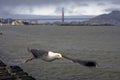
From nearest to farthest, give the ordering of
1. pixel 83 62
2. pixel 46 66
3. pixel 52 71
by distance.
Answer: pixel 83 62 → pixel 52 71 → pixel 46 66

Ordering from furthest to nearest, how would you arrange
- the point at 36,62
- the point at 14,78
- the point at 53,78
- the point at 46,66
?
the point at 36,62 → the point at 46,66 → the point at 53,78 → the point at 14,78

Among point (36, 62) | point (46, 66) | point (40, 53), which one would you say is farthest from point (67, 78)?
point (40, 53)

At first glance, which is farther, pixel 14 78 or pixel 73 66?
pixel 73 66

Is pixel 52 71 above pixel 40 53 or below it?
below

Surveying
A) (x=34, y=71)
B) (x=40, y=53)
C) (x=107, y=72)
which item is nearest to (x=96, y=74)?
(x=107, y=72)

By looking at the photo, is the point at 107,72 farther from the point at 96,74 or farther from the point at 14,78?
the point at 14,78

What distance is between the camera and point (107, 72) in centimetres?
2416

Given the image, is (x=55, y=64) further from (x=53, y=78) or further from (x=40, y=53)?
(x=40, y=53)

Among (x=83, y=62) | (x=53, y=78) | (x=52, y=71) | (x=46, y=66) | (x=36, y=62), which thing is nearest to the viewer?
(x=83, y=62)

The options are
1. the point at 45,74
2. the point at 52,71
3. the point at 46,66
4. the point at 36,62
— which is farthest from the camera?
the point at 36,62

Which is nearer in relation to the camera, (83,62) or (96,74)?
(83,62)

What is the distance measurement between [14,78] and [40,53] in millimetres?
10034

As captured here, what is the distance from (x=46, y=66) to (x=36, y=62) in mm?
2916

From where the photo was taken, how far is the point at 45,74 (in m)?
23.2
